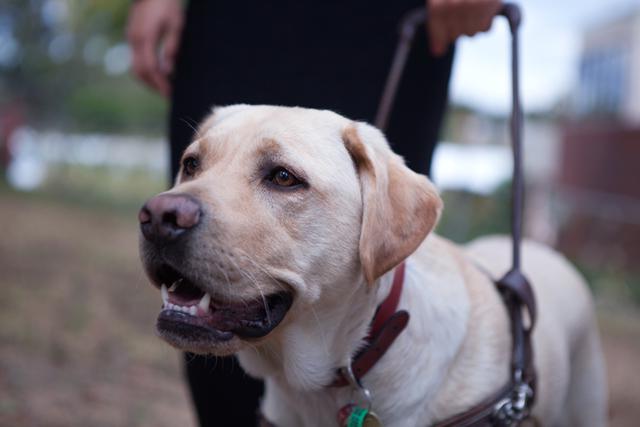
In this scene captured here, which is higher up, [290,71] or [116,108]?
[290,71]

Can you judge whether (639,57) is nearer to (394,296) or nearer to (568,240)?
(568,240)

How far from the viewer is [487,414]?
2.12 metres

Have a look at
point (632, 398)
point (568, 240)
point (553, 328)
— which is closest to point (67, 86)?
point (568, 240)

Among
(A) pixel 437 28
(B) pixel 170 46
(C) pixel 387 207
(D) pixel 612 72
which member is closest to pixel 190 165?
(C) pixel 387 207

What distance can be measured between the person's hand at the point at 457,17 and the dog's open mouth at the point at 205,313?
1.16m

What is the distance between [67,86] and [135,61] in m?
17.4

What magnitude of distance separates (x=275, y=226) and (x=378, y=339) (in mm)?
435

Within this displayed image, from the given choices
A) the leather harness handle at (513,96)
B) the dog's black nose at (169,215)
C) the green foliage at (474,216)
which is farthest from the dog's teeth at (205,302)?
the green foliage at (474,216)

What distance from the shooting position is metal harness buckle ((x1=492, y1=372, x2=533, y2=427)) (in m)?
2.14

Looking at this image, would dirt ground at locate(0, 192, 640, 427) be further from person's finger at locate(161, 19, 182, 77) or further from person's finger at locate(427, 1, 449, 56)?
person's finger at locate(427, 1, 449, 56)

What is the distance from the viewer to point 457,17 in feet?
8.21

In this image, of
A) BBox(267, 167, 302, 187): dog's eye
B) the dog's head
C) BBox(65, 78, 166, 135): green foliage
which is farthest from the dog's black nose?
BBox(65, 78, 166, 135): green foliage

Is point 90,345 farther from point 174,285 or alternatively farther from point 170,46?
point 174,285

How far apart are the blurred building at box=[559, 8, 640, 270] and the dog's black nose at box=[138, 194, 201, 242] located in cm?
1047
